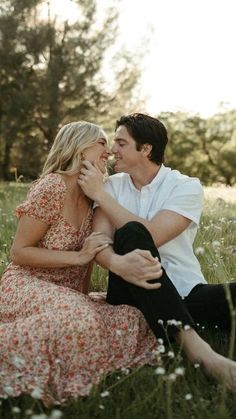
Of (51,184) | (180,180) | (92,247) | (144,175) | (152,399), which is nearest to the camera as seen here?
(152,399)

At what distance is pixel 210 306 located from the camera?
376 cm

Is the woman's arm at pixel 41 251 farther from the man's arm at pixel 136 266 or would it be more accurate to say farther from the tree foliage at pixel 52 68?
the tree foliage at pixel 52 68

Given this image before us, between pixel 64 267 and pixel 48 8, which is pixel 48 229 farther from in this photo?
pixel 48 8

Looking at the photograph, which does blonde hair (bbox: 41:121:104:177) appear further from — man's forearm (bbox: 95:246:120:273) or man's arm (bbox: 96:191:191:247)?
man's forearm (bbox: 95:246:120:273)

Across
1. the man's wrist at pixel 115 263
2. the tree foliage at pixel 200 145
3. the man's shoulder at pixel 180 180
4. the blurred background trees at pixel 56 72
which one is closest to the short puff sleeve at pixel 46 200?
the man's wrist at pixel 115 263

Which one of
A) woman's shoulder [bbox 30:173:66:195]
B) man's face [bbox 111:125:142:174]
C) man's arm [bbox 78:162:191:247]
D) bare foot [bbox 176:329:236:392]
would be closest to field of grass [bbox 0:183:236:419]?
bare foot [bbox 176:329:236:392]

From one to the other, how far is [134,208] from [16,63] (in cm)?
2040

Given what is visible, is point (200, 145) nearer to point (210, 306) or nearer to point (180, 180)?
point (180, 180)

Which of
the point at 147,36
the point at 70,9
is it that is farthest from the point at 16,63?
the point at 147,36

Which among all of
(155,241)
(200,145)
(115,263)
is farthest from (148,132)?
(200,145)

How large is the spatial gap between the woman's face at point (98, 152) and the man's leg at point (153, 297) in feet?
1.95

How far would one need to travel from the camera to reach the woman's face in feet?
12.7

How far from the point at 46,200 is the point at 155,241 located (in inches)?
26.6

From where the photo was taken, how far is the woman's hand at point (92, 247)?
362 centimetres
